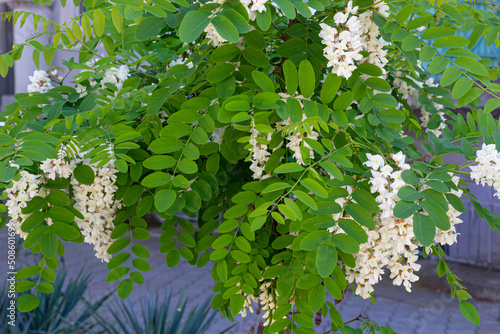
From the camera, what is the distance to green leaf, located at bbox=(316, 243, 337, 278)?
0.72 m

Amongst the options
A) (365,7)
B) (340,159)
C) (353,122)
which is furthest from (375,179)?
(365,7)

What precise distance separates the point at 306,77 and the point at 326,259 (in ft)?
1.06

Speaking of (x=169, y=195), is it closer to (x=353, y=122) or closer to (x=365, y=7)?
(x=353, y=122)

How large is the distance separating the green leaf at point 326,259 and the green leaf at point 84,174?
1.54 ft

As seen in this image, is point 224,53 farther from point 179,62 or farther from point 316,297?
point 316,297

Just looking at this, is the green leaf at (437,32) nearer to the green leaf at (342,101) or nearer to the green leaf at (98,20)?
the green leaf at (342,101)

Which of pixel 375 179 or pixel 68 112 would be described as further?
pixel 68 112

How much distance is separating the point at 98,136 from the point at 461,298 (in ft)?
2.85

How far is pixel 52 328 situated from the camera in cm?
218

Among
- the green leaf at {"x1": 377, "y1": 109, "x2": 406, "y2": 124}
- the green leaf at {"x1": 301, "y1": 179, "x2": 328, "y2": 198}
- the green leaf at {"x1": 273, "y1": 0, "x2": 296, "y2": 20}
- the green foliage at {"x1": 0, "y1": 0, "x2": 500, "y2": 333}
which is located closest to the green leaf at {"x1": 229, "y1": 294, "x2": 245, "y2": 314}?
the green foliage at {"x1": 0, "y1": 0, "x2": 500, "y2": 333}

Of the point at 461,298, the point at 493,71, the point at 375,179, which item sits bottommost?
the point at 461,298

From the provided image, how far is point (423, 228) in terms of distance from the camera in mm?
697

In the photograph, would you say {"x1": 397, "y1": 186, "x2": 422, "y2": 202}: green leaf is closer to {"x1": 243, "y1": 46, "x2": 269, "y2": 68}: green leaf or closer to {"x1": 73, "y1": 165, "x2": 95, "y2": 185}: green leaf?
{"x1": 243, "y1": 46, "x2": 269, "y2": 68}: green leaf

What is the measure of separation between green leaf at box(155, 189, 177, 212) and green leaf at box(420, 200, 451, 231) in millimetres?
422
